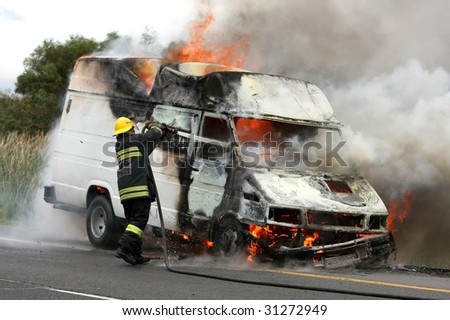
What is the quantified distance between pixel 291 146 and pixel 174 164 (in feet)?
5.06

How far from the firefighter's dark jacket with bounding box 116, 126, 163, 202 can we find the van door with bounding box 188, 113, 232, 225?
0.77 metres

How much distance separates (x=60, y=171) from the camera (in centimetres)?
1291

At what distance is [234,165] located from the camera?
10281mm

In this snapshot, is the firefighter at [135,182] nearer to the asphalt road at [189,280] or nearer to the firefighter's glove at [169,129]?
the firefighter's glove at [169,129]

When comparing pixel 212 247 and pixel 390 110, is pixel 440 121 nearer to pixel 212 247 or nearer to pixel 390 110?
pixel 390 110

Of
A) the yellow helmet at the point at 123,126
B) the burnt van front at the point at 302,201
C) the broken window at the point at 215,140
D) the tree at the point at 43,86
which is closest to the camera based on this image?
the burnt van front at the point at 302,201

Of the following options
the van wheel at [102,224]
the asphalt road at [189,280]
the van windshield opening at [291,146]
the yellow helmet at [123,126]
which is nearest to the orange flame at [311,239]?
the asphalt road at [189,280]

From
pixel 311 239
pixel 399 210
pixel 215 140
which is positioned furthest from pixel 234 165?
pixel 399 210

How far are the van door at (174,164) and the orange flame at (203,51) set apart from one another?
1.71 meters

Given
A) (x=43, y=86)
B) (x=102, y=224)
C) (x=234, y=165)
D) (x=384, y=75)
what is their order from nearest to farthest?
(x=234, y=165) < (x=102, y=224) < (x=384, y=75) < (x=43, y=86)

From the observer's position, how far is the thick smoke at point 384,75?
461 inches

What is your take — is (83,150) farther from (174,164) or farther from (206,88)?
(206,88)
